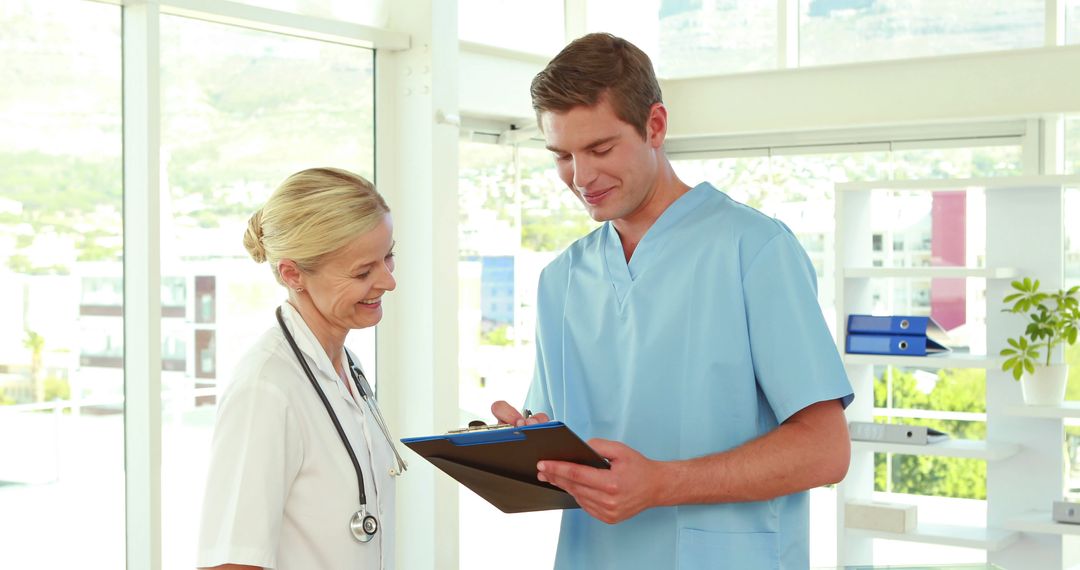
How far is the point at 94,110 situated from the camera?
3.30 m

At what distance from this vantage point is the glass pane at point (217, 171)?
362cm

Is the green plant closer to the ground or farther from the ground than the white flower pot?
farther from the ground

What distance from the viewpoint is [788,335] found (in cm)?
154

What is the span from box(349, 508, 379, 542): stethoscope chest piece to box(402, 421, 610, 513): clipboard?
120mm

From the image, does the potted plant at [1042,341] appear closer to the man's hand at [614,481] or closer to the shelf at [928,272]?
the shelf at [928,272]

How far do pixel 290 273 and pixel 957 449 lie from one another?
3.35 meters

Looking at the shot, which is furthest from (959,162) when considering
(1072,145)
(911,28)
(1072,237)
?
(911,28)

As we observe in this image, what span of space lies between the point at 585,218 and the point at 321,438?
4549 mm

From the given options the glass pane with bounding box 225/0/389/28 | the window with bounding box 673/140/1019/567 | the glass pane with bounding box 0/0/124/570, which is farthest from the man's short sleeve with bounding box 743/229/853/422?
the window with bounding box 673/140/1019/567

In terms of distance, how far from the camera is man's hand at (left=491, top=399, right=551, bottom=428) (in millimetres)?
1649

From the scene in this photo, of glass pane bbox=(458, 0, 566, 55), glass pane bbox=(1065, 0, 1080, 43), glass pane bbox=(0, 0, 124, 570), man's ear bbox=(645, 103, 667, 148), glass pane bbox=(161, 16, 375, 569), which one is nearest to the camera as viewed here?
man's ear bbox=(645, 103, 667, 148)

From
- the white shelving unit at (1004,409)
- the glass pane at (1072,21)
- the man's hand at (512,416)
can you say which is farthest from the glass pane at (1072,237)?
the man's hand at (512,416)

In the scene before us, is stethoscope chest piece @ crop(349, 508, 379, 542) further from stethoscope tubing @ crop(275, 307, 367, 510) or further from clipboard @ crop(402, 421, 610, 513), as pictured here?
clipboard @ crop(402, 421, 610, 513)

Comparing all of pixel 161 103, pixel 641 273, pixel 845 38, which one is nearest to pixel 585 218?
pixel 845 38
